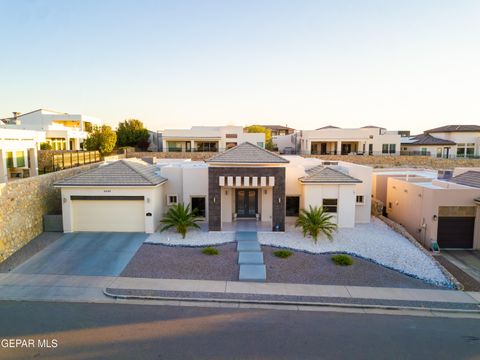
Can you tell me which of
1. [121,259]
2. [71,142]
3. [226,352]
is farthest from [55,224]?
[71,142]

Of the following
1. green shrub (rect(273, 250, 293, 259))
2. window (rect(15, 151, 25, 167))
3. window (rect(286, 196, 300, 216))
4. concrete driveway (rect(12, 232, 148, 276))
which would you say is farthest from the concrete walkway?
window (rect(15, 151, 25, 167))

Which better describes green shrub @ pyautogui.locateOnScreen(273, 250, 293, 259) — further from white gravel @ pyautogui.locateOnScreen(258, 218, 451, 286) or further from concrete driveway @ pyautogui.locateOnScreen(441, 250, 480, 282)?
concrete driveway @ pyautogui.locateOnScreen(441, 250, 480, 282)

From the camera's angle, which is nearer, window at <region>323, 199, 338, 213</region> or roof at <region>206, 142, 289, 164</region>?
roof at <region>206, 142, 289, 164</region>

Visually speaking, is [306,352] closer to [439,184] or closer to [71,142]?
[439,184]

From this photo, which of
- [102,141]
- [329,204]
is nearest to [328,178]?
[329,204]

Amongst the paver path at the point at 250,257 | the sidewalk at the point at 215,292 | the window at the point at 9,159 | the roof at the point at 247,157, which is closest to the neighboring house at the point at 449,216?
the sidewalk at the point at 215,292

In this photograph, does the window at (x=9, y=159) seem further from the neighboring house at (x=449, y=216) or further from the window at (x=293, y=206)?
the neighboring house at (x=449, y=216)

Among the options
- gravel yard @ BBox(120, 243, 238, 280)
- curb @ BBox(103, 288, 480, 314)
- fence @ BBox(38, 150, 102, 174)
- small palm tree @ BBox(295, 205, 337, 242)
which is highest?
fence @ BBox(38, 150, 102, 174)

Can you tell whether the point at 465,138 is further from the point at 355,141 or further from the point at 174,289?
the point at 174,289
